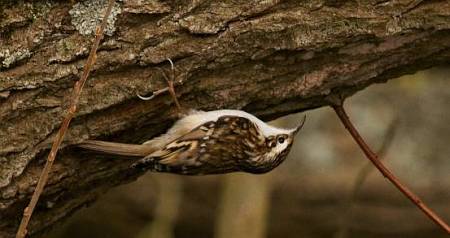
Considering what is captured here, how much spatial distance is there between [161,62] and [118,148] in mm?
225

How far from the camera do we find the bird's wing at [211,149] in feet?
8.89

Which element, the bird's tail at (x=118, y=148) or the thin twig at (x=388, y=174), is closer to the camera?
the bird's tail at (x=118, y=148)

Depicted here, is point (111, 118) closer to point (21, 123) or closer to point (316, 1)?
point (21, 123)

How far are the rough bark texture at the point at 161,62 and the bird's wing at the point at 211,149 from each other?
0.25ft

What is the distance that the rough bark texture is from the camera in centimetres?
239

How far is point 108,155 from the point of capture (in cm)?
254

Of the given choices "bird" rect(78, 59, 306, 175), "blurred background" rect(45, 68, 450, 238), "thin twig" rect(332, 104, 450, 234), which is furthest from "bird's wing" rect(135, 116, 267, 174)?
"blurred background" rect(45, 68, 450, 238)

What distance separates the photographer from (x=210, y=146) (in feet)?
9.19

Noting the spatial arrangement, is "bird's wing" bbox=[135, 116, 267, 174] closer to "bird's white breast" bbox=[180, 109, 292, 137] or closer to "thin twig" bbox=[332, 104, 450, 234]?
"bird's white breast" bbox=[180, 109, 292, 137]

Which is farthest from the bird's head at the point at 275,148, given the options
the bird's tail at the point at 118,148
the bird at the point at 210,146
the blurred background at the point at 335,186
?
the blurred background at the point at 335,186

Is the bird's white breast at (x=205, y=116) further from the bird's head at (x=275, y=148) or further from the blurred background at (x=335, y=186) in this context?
the blurred background at (x=335, y=186)

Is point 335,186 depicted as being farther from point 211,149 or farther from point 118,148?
point 118,148

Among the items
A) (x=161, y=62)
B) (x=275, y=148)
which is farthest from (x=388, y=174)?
(x=161, y=62)

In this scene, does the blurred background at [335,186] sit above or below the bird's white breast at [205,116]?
below
